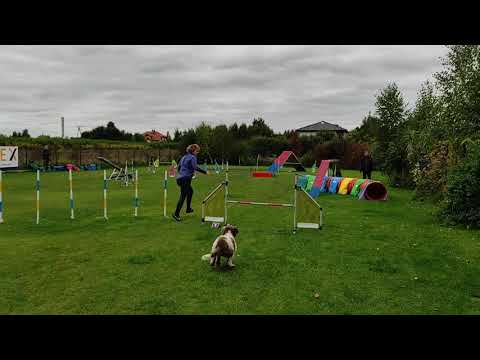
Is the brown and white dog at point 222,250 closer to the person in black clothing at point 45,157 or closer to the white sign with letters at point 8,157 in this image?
the white sign with letters at point 8,157

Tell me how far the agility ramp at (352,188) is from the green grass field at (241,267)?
4115 millimetres

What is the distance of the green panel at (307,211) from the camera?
28.5 ft

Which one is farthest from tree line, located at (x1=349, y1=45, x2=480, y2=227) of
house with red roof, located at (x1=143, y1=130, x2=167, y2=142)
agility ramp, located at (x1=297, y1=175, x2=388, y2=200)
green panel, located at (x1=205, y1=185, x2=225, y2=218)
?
house with red roof, located at (x1=143, y1=130, x2=167, y2=142)

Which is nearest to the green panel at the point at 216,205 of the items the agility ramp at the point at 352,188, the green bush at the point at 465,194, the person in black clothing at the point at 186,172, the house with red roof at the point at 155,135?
the person in black clothing at the point at 186,172

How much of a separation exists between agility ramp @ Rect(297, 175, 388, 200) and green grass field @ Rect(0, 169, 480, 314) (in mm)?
4115

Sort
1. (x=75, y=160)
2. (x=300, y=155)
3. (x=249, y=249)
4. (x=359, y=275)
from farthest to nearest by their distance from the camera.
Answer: (x=300, y=155) → (x=75, y=160) → (x=249, y=249) → (x=359, y=275)

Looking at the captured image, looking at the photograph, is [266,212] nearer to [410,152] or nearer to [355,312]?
[355,312]

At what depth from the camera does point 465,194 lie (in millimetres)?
9617

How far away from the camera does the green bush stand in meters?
9.35

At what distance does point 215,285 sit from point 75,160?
3212cm

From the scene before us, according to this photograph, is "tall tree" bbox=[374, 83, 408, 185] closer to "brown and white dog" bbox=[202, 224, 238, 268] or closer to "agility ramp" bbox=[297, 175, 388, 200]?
"agility ramp" bbox=[297, 175, 388, 200]

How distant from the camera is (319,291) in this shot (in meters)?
4.96

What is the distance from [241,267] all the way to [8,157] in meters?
22.6
